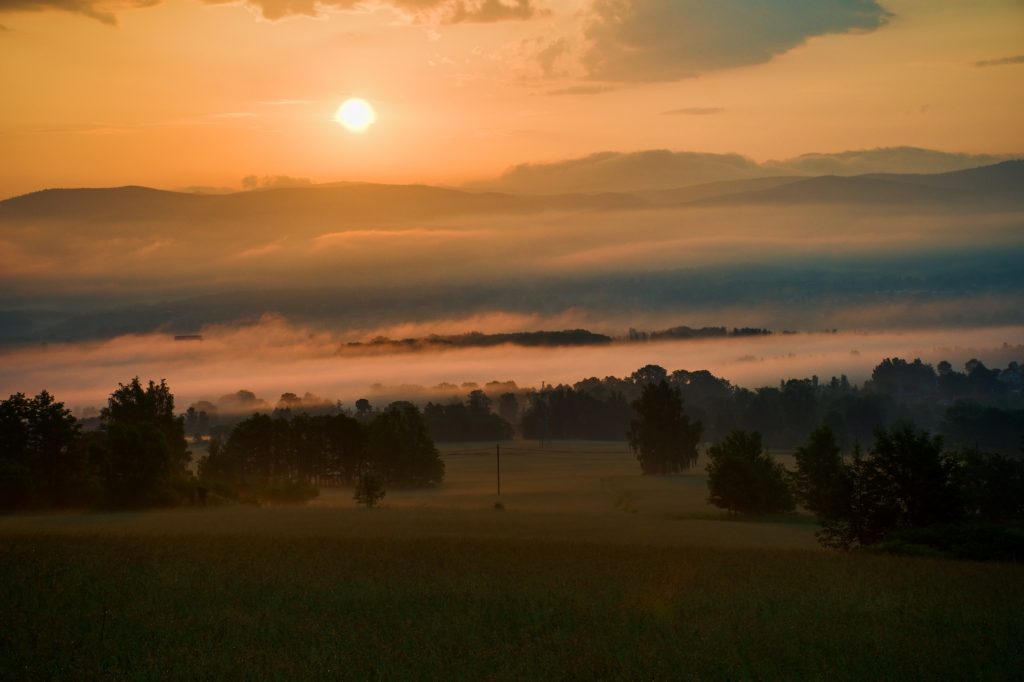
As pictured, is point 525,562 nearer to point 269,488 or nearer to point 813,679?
point 813,679

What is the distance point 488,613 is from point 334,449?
107020 mm

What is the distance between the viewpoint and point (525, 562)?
43.8m

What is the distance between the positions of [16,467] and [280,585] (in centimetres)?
5132

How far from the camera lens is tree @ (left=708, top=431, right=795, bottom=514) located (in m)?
93.6

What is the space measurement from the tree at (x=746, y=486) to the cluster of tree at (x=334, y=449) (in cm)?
5118

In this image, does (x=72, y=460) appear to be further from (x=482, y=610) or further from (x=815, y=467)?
(x=482, y=610)

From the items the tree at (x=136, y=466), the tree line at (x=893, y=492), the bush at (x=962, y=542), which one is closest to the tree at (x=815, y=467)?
the tree line at (x=893, y=492)

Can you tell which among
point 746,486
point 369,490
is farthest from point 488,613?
point 369,490

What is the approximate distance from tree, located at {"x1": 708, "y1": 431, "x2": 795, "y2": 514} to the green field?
142 ft

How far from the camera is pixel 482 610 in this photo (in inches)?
1319

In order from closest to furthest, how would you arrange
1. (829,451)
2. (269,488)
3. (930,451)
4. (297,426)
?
(930,451) < (829,451) < (269,488) < (297,426)

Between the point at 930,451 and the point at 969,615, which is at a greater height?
the point at 930,451

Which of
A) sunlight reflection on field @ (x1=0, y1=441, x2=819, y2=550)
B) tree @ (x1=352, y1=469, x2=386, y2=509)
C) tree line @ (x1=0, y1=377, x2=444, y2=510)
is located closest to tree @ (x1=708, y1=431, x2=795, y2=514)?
sunlight reflection on field @ (x1=0, y1=441, x2=819, y2=550)

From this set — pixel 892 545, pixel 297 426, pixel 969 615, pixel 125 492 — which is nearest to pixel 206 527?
pixel 125 492
